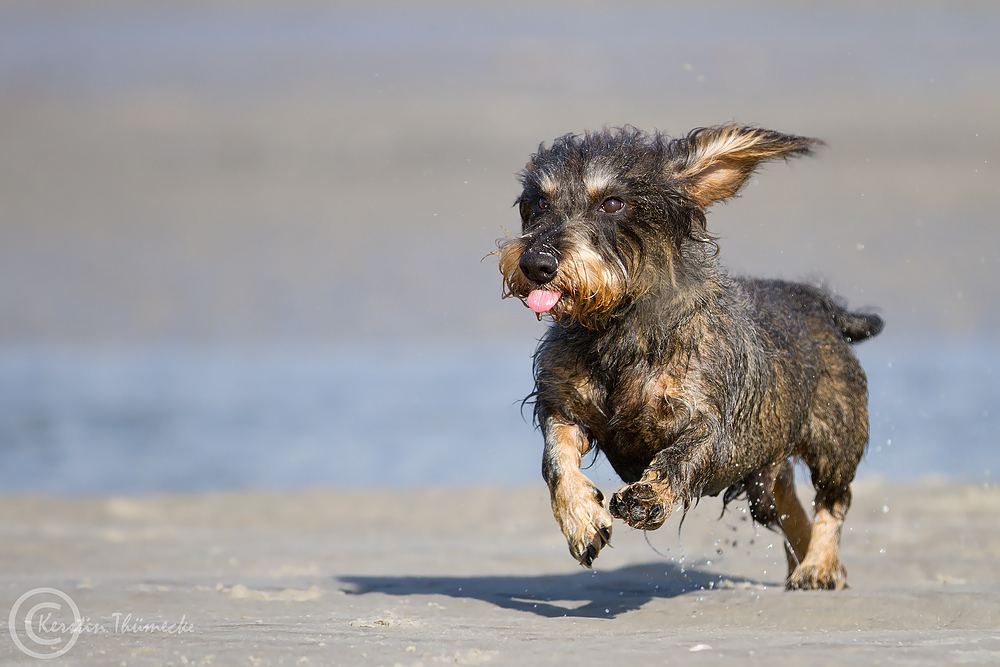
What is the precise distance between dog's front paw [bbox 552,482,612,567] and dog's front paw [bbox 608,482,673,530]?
7cm

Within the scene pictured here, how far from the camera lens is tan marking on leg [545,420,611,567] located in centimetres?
515

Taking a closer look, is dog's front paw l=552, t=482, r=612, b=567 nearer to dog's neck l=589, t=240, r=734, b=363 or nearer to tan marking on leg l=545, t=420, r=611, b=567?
tan marking on leg l=545, t=420, r=611, b=567

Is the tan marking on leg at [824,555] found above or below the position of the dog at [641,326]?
below

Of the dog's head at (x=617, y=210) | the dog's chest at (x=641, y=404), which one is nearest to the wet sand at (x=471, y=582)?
the dog's chest at (x=641, y=404)

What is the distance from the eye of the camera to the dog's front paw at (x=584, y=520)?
202 inches

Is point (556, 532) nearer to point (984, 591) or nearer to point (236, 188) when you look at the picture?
point (984, 591)

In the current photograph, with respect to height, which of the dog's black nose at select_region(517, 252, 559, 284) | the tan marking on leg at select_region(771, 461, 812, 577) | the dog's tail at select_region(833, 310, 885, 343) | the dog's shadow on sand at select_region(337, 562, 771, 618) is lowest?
the dog's shadow on sand at select_region(337, 562, 771, 618)

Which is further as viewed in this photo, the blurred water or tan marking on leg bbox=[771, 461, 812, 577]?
the blurred water

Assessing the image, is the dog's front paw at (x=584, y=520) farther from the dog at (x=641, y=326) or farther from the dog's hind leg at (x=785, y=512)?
the dog's hind leg at (x=785, y=512)

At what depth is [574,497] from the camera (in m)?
5.26

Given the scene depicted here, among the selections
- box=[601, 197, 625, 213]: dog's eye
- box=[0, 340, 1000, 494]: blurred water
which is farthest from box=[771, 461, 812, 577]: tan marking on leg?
box=[0, 340, 1000, 494]: blurred water

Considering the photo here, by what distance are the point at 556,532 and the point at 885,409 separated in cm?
505

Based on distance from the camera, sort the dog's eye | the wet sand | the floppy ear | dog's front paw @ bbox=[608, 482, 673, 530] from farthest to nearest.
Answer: the floppy ear, the dog's eye, dog's front paw @ bbox=[608, 482, 673, 530], the wet sand

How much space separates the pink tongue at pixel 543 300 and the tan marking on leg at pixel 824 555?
2422 mm
